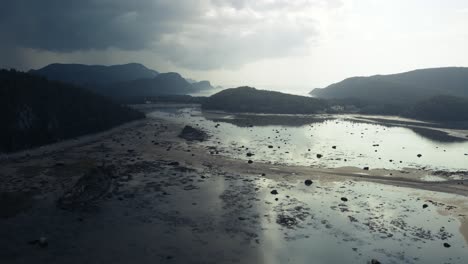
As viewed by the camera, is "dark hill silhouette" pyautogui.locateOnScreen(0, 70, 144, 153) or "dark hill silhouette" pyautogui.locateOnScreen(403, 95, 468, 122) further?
"dark hill silhouette" pyautogui.locateOnScreen(403, 95, 468, 122)

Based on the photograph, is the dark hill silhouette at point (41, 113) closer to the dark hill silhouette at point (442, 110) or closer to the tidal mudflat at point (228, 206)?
the tidal mudflat at point (228, 206)

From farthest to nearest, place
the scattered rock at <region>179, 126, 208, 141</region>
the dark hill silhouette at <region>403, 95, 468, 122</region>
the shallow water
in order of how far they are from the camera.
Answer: the dark hill silhouette at <region>403, 95, 468, 122</region> → the scattered rock at <region>179, 126, 208, 141</region> → the shallow water

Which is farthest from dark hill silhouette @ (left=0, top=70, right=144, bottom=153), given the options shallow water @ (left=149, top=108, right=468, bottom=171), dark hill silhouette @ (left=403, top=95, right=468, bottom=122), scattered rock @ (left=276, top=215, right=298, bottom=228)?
dark hill silhouette @ (left=403, top=95, right=468, bottom=122)

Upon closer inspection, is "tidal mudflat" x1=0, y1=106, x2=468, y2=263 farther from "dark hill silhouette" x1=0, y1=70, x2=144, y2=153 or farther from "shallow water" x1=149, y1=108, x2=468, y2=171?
"dark hill silhouette" x1=0, y1=70, x2=144, y2=153

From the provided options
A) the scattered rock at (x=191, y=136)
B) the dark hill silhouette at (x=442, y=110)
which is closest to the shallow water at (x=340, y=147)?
the scattered rock at (x=191, y=136)

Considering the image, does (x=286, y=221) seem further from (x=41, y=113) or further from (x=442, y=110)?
(x=442, y=110)
